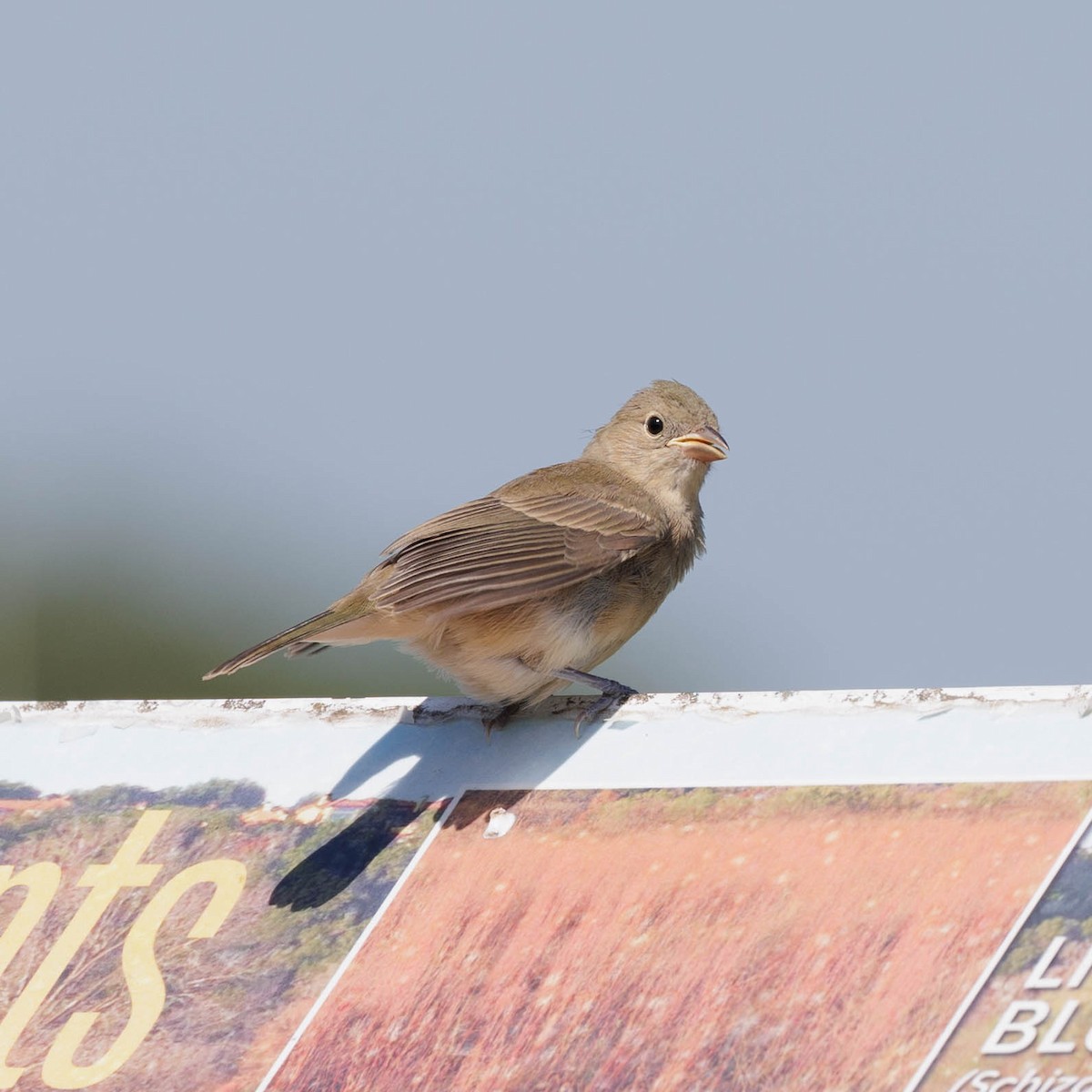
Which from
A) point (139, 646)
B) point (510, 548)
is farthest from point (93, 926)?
point (139, 646)

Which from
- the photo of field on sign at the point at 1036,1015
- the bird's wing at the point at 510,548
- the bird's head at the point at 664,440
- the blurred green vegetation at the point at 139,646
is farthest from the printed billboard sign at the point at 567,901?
the blurred green vegetation at the point at 139,646

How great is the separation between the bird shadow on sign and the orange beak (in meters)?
1.38

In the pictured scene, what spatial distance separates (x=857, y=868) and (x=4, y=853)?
2.31 meters

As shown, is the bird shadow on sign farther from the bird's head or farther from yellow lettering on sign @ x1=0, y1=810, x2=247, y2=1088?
the bird's head

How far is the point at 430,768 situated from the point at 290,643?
1.78 feet

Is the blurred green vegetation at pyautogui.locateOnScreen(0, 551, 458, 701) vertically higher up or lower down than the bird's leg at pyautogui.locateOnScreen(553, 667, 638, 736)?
lower down

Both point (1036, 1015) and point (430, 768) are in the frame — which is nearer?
point (1036, 1015)

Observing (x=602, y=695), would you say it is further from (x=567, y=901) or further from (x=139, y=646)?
(x=139, y=646)

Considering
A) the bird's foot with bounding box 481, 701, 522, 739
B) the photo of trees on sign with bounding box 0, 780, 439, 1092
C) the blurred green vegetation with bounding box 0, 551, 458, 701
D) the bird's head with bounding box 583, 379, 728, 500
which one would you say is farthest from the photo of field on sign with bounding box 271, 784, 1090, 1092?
the blurred green vegetation with bounding box 0, 551, 458, 701

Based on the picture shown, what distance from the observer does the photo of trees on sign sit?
391 cm

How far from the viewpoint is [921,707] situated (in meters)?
4.30

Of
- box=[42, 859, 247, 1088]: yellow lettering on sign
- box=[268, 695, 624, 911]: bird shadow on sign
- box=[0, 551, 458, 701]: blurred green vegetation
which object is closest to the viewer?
box=[42, 859, 247, 1088]: yellow lettering on sign

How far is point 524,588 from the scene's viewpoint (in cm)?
504

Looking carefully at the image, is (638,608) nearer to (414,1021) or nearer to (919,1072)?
(414,1021)
